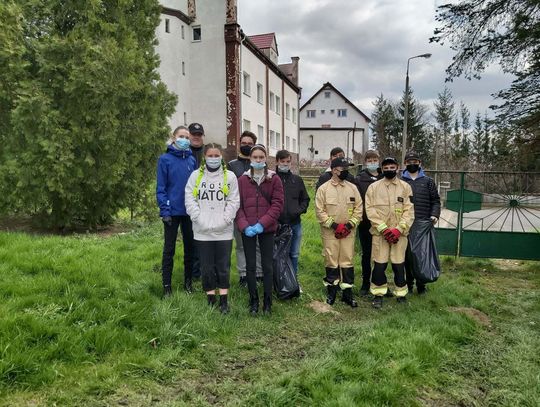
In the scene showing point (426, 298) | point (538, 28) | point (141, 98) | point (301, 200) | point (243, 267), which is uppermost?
point (538, 28)

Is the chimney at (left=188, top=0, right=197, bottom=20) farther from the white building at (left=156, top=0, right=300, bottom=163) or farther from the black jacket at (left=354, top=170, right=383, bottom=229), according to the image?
the black jacket at (left=354, top=170, right=383, bottom=229)

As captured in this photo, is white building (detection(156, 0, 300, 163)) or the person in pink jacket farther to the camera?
white building (detection(156, 0, 300, 163))

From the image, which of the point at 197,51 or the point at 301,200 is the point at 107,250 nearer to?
the point at 301,200

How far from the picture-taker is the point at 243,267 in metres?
5.99

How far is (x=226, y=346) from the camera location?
4152mm

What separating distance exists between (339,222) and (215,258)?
5.57 ft

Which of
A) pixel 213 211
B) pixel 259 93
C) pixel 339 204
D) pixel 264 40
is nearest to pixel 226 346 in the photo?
pixel 213 211

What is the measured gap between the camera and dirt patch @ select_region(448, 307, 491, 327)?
521 cm

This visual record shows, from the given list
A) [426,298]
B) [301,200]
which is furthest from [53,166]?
[426,298]

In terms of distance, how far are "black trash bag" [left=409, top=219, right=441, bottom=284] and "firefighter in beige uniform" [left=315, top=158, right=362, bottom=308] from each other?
→ 96cm

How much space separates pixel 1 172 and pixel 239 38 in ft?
53.4

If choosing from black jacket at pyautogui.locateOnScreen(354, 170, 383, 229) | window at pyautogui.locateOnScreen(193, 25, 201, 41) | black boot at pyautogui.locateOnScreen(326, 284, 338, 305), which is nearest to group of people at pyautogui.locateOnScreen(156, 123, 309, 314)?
black boot at pyautogui.locateOnScreen(326, 284, 338, 305)

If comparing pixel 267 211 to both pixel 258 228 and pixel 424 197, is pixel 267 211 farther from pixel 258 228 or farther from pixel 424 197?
pixel 424 197

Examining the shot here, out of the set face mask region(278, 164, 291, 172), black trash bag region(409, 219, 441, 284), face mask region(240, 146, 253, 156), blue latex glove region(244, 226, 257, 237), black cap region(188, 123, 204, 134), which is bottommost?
black trash bag region(409, 219, 441, 284)
